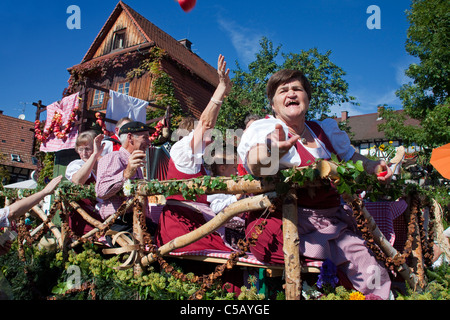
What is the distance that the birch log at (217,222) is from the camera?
1.98 m

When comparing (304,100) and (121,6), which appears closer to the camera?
(304,100)

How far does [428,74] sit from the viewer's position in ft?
45.8

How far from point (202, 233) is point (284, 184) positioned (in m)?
0.78

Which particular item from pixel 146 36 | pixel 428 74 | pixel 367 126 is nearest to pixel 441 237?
pixel 428 74

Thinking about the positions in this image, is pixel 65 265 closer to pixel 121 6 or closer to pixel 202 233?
pixel 202 233

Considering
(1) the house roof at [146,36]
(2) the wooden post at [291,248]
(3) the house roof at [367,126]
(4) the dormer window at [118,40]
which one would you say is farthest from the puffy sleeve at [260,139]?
(3) the house roof at [367,126]

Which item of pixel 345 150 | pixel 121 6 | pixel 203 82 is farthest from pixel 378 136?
pixel 345 150

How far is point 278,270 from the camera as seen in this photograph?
2.12m

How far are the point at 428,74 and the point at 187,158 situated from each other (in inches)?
564

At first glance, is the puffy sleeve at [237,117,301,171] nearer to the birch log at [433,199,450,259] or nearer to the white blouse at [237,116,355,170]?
the white blouse at [237,116,355,170]

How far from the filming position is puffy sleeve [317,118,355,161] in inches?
94.7

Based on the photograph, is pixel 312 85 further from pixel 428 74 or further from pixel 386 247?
pixel 386 247

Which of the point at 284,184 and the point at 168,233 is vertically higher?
the point at 284,184

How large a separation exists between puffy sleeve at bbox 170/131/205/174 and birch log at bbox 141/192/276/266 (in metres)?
0.60
